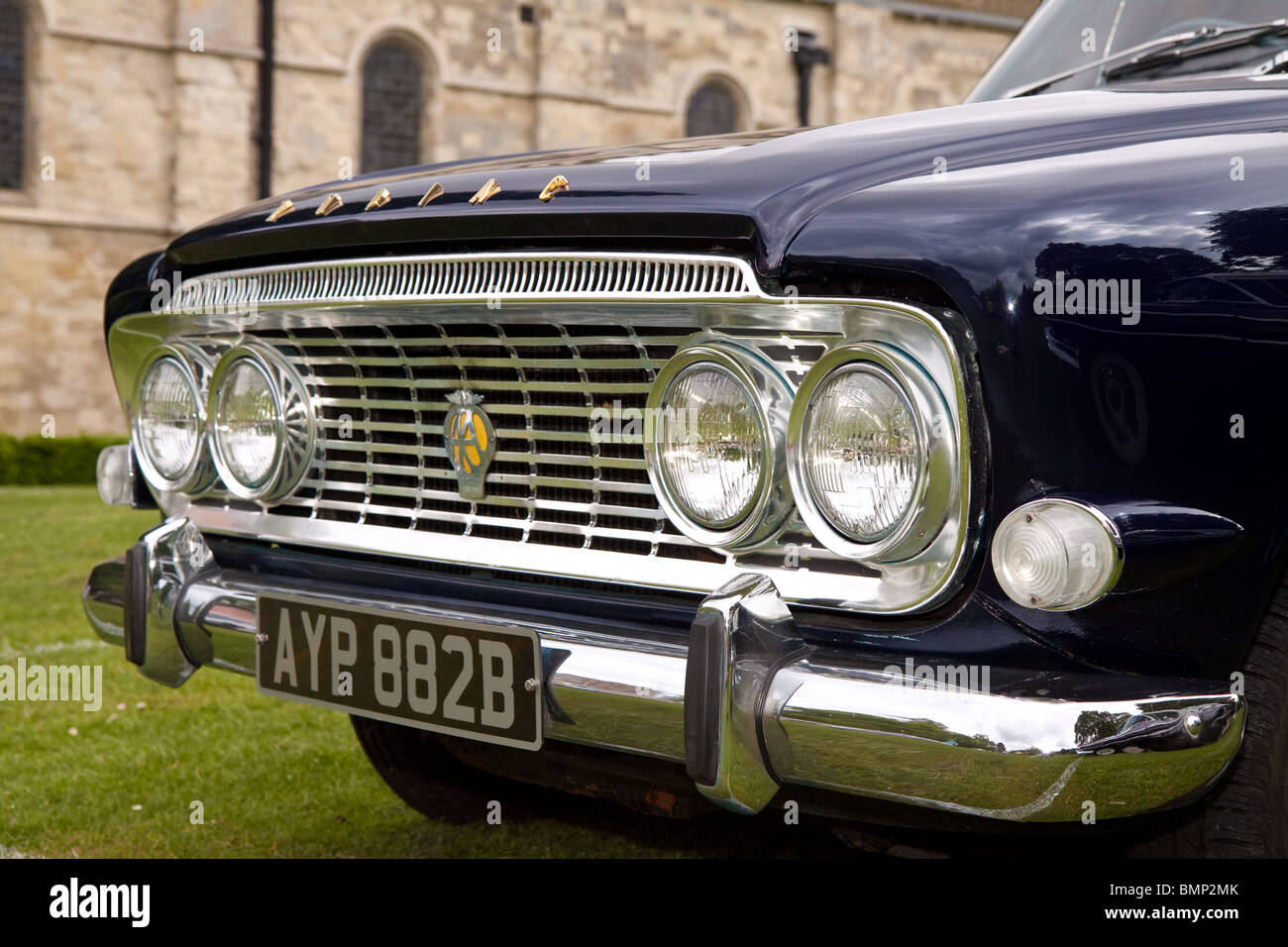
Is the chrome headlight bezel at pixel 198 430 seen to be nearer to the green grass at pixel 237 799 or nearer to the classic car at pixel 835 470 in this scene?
the classic car at pixel 835 470

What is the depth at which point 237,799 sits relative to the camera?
12.0 ft

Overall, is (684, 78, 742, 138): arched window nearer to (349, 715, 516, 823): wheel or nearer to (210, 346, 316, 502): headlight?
(349, 715, 516, 823): wheel

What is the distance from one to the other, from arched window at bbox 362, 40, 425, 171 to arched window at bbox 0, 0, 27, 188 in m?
4.55

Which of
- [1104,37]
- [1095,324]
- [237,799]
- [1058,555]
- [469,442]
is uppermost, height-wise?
[1104,37]

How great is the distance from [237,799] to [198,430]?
4.33 ft

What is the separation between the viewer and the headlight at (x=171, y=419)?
2799 millimetres

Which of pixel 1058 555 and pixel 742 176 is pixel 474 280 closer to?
pixel 742 176

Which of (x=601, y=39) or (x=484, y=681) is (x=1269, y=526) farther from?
(x=601, y=39)

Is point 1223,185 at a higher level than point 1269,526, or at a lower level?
higher

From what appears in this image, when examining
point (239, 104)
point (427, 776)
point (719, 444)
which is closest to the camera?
point (719, 444)

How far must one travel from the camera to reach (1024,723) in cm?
159

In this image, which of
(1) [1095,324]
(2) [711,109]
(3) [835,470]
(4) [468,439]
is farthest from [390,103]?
(1) [1095,324]
